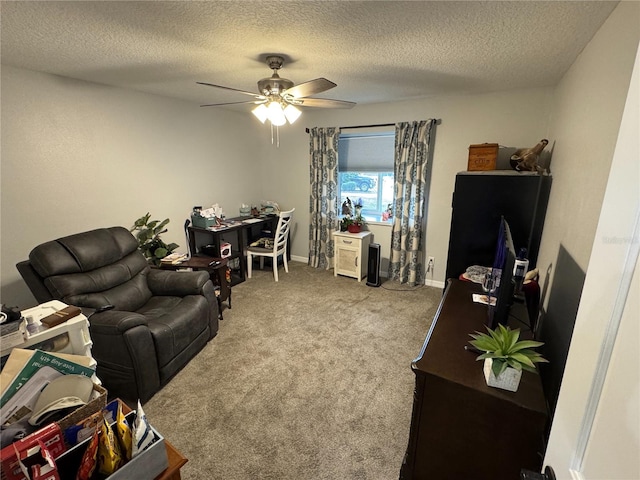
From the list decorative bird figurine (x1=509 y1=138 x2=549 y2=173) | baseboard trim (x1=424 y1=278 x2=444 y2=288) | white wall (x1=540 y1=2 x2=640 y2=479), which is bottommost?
baseboard trim (x1=424 y1=278 x2=444 y2=288)

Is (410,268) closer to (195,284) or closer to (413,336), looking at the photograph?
(413,336)

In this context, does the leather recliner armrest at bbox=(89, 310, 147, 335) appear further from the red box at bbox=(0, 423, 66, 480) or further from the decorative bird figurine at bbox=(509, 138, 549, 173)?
the decorative bird figurine at bbox=(509, 138, 549, 173)

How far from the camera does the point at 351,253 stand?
4.11m

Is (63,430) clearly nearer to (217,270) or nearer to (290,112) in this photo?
(290,112)

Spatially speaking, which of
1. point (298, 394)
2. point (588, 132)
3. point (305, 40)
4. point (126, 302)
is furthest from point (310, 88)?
point (126, 302)

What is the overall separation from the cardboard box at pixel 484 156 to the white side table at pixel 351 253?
163 cm

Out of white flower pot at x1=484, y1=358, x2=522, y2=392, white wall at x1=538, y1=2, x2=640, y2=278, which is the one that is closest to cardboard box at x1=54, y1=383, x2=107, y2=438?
white flower pot at x1=484, y1=358, x2=522, y2=392

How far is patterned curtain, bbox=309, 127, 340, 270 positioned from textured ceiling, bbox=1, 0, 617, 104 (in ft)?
4.48

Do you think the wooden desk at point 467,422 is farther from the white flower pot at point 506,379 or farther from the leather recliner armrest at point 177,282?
the leather recliner armrest at point 177,282

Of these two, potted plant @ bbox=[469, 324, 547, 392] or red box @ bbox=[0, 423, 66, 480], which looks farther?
potted plant @ bbox=[469, 324, 547, 392]

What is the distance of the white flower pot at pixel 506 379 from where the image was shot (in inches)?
45.6

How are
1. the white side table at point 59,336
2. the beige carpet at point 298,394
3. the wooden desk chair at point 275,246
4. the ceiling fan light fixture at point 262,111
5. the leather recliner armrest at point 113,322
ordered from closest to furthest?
the white side table at point 59,336, the beige carpet at point 298,394, the leather recliner armrest at point 113,322, the ceiling fan light fixture at point 262,111, the wooden desk chair at point 275,246

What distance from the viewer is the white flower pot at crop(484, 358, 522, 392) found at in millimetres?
1158

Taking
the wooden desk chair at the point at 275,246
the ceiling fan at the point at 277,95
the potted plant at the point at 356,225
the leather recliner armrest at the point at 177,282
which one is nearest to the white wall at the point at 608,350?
the ceiling fan at the point at 277,95
